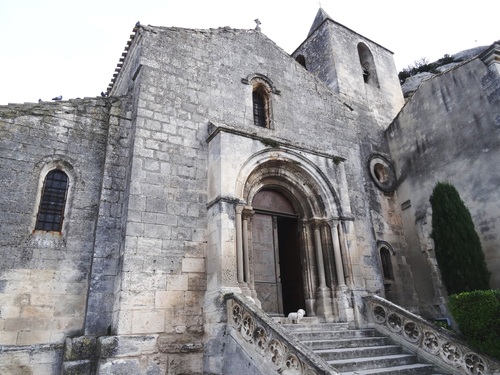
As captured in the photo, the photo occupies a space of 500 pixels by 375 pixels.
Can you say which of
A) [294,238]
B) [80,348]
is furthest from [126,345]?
[294,238]

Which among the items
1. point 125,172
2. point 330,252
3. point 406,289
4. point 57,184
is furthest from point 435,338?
point 57,184

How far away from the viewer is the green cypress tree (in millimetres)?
8797

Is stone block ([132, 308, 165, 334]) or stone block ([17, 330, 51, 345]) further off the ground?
stone block ([132, 308, 165, 334])

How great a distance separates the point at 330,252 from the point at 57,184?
594 centimetres

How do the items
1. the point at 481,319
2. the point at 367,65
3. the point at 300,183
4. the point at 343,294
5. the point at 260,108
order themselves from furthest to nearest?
the point at 367,65
the point at 260,108
the point at 300,183
the point at 343,294
the point at 481,319

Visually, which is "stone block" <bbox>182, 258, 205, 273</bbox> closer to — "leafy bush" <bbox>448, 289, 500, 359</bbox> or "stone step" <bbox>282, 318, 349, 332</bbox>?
"stone step" <bbox>282, 318, 349, 332</bbox>

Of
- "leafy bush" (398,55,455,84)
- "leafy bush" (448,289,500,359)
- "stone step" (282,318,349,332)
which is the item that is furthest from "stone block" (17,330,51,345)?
"leafy bush" (398,55,455,84)

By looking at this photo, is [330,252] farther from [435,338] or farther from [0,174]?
[0,174]

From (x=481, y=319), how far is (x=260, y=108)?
6.61 m

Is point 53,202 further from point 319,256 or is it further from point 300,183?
point 319,256

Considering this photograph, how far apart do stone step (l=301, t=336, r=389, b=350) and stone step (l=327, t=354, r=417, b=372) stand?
48 cm

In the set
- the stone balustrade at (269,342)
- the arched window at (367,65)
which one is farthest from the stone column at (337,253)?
the arched window at (367,65)

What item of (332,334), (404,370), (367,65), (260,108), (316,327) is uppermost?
(367,65)

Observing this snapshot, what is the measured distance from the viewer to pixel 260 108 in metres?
9.70
